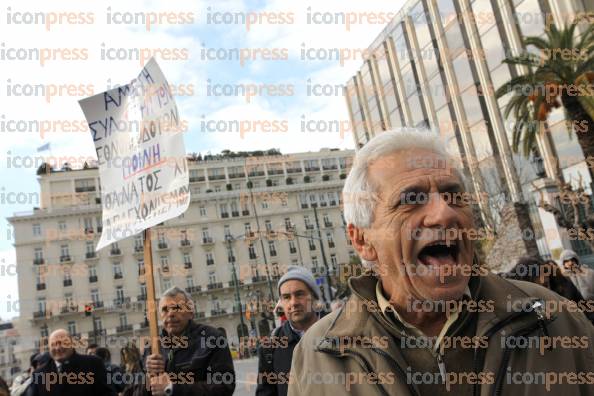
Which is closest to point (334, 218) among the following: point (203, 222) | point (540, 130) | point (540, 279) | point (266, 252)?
point (266, 252)

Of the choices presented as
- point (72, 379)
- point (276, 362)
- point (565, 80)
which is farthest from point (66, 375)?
point (565, 80)

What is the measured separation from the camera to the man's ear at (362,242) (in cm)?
208

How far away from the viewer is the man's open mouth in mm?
1807

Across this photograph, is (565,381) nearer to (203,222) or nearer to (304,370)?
(304,370)

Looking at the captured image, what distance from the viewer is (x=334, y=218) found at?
240ft

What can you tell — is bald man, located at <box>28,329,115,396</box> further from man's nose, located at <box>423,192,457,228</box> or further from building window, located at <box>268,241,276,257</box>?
building window, located at <box>268,241,276,257</box>

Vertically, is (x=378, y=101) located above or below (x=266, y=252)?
above

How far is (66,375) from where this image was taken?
18.8 feet

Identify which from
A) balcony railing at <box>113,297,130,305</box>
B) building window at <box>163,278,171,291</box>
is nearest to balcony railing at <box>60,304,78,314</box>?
balcony railing at <box>113,297,130,305</box>

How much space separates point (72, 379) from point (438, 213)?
523cm

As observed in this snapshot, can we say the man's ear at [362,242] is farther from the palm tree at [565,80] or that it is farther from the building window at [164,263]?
the building window at [164,263]

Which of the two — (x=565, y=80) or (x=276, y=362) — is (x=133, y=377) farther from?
(x=565, y=80)

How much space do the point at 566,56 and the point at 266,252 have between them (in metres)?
56.8

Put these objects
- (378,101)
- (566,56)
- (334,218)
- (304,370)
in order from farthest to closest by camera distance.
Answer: (334,218) < (378,101) < (566,56) < (304,370)
